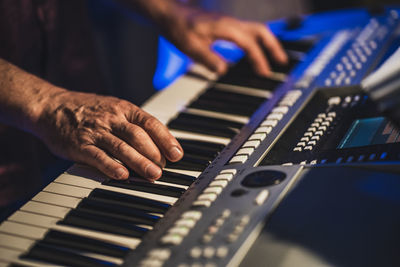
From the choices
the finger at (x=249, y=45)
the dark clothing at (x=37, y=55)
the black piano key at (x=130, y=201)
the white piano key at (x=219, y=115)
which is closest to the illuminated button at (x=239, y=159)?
the black piano key at (x=130, y=201)

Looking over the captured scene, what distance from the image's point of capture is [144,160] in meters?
1.11

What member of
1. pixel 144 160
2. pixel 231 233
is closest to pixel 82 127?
pixel 144 160

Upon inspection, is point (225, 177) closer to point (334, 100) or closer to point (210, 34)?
point (334, 100)

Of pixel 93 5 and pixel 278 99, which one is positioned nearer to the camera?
pixel 278 99

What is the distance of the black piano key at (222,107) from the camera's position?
1.50 metres

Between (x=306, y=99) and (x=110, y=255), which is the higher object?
(x=306, y=99)

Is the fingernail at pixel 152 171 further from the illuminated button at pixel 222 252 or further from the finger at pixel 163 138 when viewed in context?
the illuminated button at pixel 222 252

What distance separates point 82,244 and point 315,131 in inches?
25.1

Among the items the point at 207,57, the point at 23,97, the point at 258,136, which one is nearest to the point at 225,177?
the point at 258,136

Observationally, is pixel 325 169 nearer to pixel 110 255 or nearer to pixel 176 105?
pixel 110 255

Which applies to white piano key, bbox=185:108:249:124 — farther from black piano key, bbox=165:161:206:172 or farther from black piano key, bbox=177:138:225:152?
black piano key, bbox=165:161:206:172

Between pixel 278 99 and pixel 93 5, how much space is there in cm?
238

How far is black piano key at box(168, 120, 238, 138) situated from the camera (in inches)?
53.9

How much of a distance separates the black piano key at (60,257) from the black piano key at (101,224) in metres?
0.08
